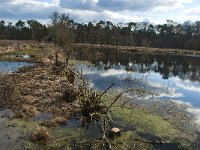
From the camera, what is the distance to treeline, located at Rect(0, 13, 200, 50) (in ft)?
424

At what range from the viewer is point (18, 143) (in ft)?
56.4

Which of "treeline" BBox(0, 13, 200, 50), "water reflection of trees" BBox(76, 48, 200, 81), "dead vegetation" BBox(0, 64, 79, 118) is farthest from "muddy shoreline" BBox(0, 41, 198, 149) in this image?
"treeline" BBox(0, 13, 200, 50)

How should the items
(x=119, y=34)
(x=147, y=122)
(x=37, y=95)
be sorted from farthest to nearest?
(x=119, y=34), (x=37, y=95), (x=147, y=122)

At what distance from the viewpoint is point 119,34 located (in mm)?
139125

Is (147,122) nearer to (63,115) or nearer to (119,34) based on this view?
(63,115)

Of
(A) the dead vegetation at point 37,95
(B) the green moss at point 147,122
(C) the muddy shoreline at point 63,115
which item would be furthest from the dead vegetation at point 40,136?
(B) the green moss at point 147,122

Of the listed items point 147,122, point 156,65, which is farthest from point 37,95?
point 156,65

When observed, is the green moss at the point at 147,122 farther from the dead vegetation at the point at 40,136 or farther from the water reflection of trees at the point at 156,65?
the water reflection of trees at the point at 156,65

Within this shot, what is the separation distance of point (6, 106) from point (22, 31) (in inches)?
4465

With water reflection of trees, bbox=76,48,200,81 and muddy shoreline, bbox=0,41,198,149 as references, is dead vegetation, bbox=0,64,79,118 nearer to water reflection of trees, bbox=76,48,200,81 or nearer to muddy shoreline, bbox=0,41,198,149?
muddy shoreline, bbox=0,41,198,149

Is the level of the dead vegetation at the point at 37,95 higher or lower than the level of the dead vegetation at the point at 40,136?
higher

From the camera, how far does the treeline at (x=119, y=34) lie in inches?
5084

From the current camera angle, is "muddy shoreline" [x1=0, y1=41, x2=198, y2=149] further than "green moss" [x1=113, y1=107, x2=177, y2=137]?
No

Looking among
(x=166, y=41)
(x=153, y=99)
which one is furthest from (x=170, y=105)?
(x=166, y=41)
